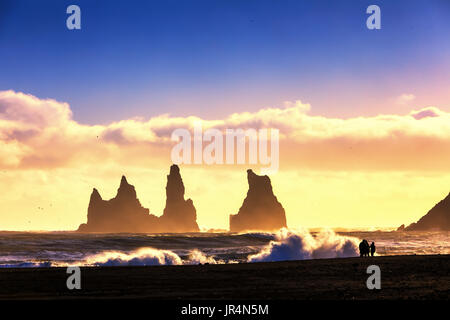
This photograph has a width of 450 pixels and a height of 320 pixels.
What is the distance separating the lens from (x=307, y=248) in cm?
5850

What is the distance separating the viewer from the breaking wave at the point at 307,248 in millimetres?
56241

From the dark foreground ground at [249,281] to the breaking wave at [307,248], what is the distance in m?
16.6

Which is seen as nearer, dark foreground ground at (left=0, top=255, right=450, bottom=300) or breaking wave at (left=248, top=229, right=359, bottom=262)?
dark foreground ground at (left=0, top=255, right=450, bottom=300)

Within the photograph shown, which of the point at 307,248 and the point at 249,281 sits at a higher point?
the point at 249,281

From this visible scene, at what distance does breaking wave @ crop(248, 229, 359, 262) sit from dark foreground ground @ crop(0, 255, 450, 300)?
16584mm

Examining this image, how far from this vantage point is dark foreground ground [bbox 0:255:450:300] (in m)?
25.0

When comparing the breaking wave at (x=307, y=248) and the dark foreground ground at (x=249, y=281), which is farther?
the breaking wave at (x=307, y=248)

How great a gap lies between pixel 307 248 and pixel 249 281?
28640 millimetres

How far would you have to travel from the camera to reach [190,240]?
91188 mm

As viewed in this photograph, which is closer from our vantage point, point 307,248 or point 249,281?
point 249,281
